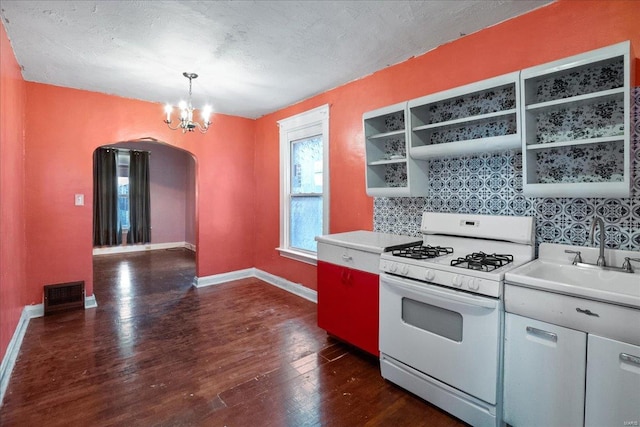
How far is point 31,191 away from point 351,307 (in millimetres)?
3584

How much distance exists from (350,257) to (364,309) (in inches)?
16.5

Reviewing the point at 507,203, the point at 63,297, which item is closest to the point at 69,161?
the point at 63,297

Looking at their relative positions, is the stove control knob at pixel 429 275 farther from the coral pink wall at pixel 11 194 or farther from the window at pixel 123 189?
the window at pixel 123 189

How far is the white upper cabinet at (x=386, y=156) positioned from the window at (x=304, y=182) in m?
0.83

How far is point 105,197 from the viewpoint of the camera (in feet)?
22.5

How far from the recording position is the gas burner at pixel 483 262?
180cm

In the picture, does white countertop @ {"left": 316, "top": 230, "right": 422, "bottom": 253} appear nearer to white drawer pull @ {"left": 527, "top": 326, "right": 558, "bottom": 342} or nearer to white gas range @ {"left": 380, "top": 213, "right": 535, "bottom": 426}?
white gas range @ {"left": 380, "top": 213, "right": 535, "bottom": 426}

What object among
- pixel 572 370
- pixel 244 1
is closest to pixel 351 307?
pixel 572 370

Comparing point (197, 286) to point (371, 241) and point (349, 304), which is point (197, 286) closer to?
point (349, 304)

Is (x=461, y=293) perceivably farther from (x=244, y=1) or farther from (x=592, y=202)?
(x=244, y=1)

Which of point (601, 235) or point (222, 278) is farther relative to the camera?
point (222, 278)

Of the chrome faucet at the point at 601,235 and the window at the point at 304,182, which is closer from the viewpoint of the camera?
the chrome faucet at the point at 601,235

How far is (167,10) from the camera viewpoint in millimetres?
2082

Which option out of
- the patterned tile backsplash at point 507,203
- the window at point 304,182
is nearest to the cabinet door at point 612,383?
the patterned tile backsplash at point 507,203
